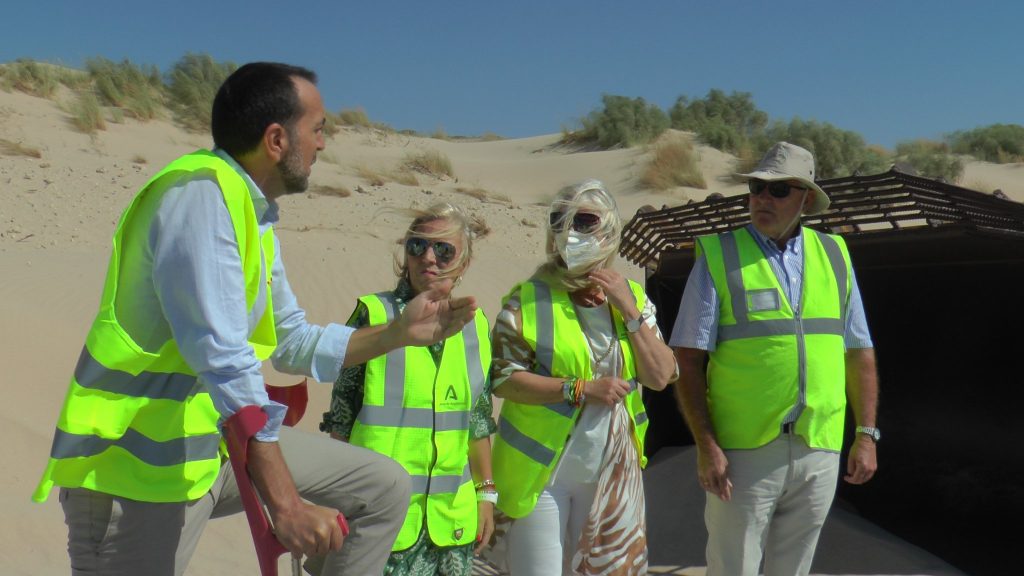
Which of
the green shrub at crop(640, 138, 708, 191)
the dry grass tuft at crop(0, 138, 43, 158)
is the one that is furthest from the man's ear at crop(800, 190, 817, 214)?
the dry grass tuft at crop(0, 138, 43, 158)

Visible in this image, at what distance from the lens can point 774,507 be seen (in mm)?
3959

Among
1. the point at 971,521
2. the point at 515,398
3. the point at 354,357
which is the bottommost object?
the point at 971,521

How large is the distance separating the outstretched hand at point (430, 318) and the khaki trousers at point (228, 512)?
347 millimetres

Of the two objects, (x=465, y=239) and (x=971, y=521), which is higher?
(x=465, y=239)

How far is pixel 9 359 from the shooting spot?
28.9ft

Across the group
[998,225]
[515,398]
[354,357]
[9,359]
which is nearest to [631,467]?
[515,398]

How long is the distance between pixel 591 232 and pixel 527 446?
810 millimetres

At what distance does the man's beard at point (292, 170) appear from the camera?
242cm

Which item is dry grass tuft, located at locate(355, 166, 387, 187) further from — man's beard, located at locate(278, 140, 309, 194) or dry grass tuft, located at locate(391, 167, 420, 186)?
man's beard, located at locate(278, 140, 309, 194)

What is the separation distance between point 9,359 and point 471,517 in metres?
6.74

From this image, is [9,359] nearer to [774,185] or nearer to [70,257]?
[70,257]

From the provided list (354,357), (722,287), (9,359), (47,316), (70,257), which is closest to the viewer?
(354,357)

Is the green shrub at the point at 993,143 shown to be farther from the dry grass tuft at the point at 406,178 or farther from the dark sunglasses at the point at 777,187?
the dark sunglasses at the point at 777,187

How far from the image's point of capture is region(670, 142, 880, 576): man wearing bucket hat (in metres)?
3.89
